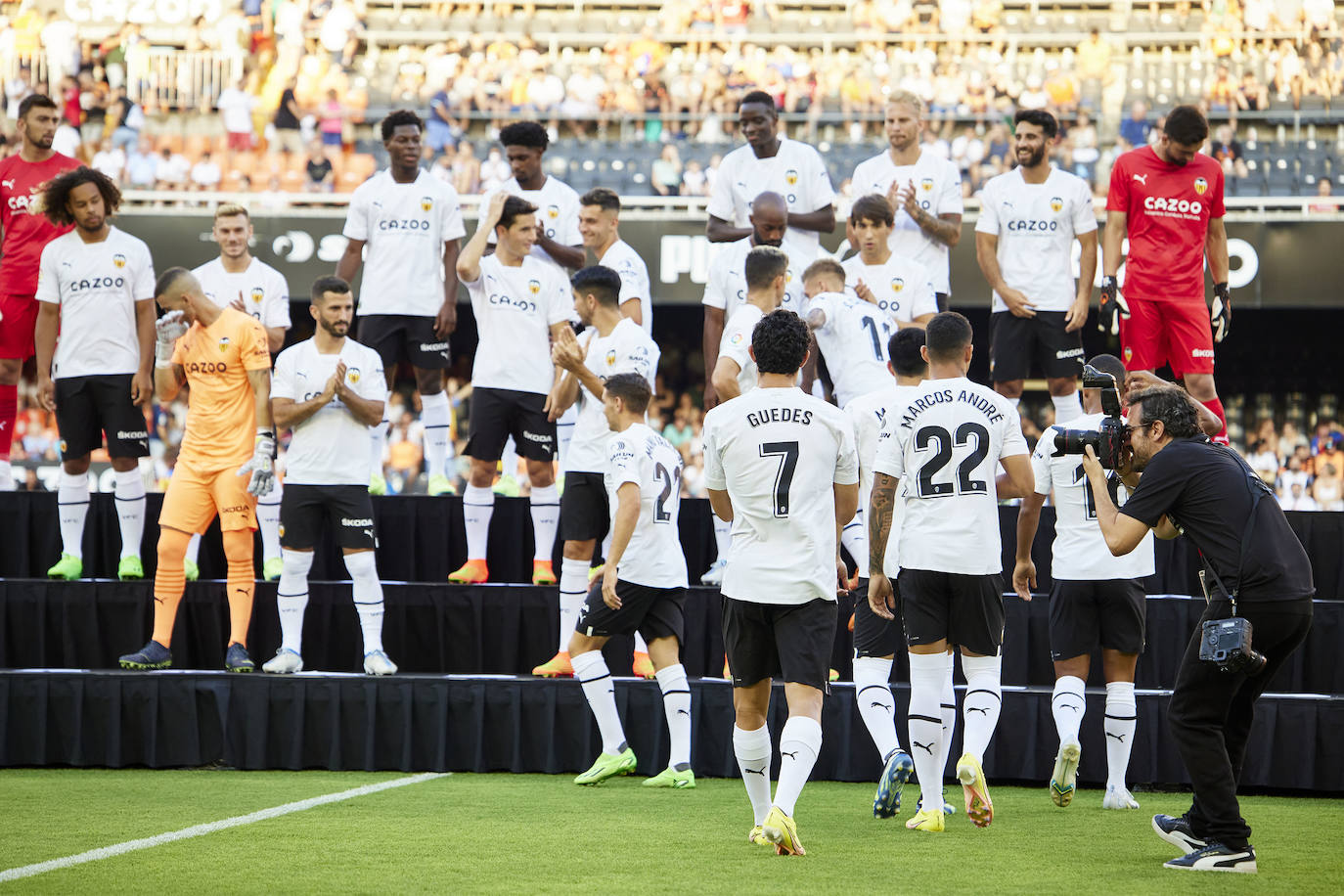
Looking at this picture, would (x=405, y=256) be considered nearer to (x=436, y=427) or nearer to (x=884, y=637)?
(x=436, y=427)

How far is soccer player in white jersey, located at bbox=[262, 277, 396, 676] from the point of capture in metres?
8.20

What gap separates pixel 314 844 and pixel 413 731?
100 inches

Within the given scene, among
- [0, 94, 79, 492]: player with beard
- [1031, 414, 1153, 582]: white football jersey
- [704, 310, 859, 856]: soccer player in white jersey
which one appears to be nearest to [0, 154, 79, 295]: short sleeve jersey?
[0, 94, 79, 492]: player with beard

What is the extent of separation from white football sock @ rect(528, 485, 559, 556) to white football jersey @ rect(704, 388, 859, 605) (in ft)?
11.5

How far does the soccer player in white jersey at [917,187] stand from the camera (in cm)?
924

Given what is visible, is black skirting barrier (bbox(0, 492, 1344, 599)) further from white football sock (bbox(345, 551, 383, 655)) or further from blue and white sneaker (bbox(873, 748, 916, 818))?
blue and white sneaker (bbox(873, 748, 916, 818))

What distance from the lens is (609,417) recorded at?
7125 mm

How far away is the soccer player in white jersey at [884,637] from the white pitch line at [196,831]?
2.60 metres

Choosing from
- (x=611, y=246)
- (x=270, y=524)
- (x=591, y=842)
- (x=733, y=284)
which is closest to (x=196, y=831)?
(x=591, y=842)

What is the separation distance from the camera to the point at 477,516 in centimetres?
904

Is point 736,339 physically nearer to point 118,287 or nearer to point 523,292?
point 523,292

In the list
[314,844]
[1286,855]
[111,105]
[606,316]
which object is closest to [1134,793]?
[1286,855]

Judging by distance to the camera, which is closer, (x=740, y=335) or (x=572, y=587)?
(x=740, y=335)

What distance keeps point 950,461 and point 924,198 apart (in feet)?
12.7
